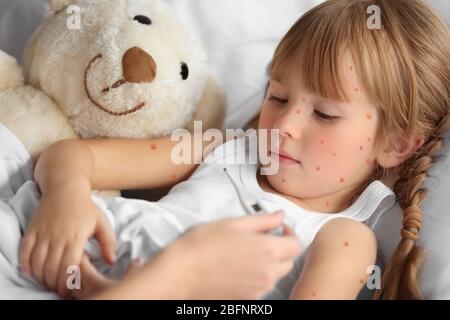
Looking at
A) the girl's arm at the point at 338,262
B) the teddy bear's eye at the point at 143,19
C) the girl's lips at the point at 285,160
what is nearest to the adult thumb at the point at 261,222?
the girl's arm at the point at 338,262

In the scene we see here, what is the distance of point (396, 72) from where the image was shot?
1066 millimetres

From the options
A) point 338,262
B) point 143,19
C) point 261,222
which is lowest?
point 338,262

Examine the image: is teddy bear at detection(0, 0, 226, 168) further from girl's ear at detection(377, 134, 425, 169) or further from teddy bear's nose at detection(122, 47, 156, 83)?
girl's ear at detection(377, 134, 425, 169)

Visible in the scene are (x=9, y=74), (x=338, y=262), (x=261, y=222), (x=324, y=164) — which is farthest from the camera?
(x=9, y=74)

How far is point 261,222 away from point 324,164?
261 millimetres

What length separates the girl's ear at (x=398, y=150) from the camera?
112cm

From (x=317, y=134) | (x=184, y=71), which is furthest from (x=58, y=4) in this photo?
(x=317, y=134)

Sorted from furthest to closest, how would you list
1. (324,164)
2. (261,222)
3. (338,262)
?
1. (324,164)
2. (338,262)
3. (261,222)

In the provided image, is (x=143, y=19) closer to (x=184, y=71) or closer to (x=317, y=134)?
(x=184, y=71)

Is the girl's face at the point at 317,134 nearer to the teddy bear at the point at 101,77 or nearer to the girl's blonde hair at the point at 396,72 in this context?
the girl's blonde hair at the point at 396,72

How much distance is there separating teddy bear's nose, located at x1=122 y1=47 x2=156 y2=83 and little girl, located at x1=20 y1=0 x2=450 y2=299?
110 millimetres

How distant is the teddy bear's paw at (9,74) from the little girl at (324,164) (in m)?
0.16
